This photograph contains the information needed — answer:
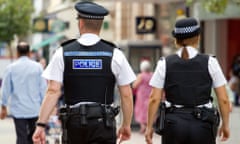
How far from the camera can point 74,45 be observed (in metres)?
6.52

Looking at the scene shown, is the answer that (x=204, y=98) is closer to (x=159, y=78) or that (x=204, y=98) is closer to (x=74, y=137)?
(x=159, y=78)

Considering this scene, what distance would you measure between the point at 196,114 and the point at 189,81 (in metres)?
0.33

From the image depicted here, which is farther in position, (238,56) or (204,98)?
(238,56)

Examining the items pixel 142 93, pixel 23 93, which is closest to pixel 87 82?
pixel 23 93

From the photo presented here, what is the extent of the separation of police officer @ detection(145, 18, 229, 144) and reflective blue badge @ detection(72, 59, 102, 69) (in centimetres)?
92

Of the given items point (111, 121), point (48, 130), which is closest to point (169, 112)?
point (111, 121)

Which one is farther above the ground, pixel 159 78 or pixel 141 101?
pixel 159 78

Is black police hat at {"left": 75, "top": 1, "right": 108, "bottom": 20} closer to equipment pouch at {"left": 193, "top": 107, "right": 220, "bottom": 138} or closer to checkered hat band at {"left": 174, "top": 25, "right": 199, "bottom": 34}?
checkered hat band at {"left": 174, "top": 25, "right": 199, "bottom": 34}

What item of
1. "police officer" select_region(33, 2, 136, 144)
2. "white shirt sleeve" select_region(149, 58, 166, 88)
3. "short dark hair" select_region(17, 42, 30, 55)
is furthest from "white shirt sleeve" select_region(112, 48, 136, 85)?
"short dark hair" select_region(17, 42, 30, 55)

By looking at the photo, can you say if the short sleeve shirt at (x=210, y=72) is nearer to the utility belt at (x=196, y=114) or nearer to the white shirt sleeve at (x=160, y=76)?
the white shirt sleeve at (x=160, y=76)

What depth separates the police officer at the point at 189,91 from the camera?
274 inches

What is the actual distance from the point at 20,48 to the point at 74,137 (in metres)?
4.52

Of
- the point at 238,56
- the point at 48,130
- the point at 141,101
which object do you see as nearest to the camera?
the point at 48,130

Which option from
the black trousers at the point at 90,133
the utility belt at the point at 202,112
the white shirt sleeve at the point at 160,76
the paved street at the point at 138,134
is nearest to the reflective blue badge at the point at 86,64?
the black trousers at the point at 90,133
